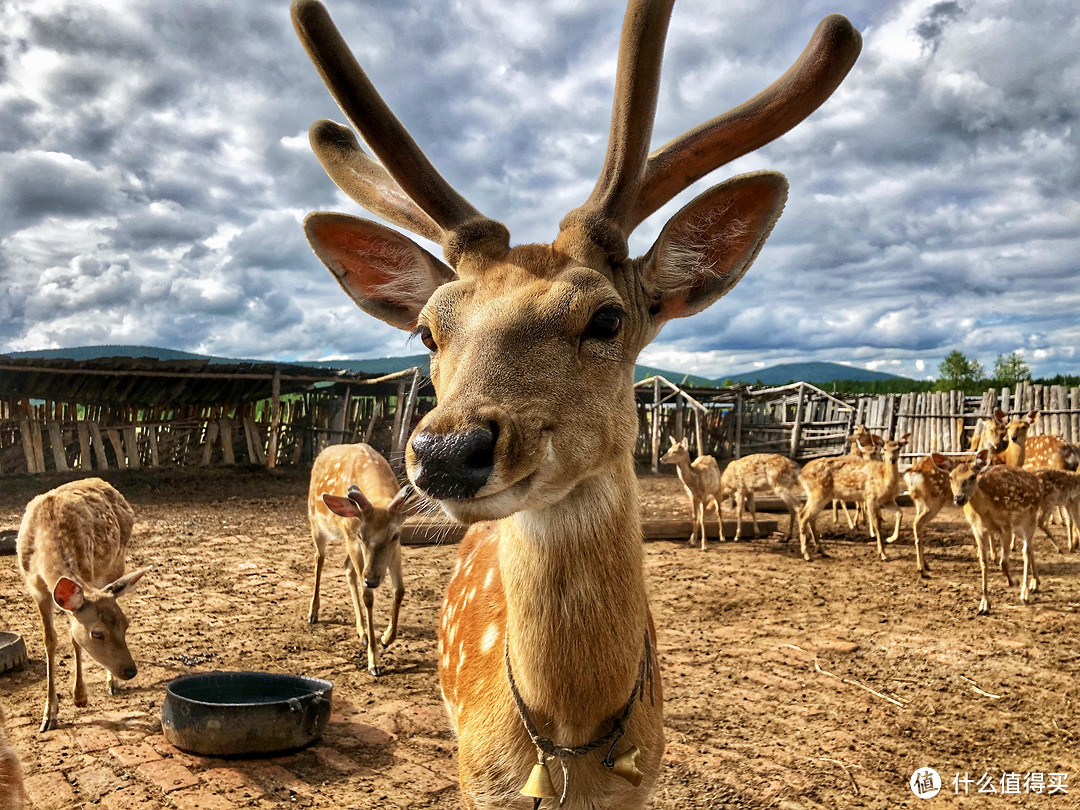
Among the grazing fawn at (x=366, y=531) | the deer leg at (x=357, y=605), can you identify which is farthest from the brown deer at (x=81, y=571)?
the deer leg at (x=357, y=605)

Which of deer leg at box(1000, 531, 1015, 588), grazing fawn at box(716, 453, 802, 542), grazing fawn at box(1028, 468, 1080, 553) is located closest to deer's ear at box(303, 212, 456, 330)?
deer leg at box(1000, 531, 1015, 588)


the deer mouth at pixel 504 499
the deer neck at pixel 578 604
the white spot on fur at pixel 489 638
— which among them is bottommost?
the white spot on fur at pixel 489 638

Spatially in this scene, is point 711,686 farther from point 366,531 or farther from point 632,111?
point 632,111

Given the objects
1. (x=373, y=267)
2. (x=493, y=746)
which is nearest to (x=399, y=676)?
(x=493, y=746)

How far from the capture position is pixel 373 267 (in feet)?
7.55

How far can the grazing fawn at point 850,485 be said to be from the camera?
31.6 feet

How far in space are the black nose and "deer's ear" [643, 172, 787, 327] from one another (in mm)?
849

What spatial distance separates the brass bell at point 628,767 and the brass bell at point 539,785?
165mm

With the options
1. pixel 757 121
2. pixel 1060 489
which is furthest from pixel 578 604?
pixel 1060 489

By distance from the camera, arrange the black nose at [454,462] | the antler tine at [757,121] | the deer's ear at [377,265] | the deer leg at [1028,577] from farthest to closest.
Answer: the deer leg at [1028,577], the deer's ear at [377,265], the antler tine at [757,121], the black nose at [454,462]

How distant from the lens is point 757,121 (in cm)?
213

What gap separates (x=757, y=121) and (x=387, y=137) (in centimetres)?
101

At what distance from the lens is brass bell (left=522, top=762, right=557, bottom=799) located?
1.93m

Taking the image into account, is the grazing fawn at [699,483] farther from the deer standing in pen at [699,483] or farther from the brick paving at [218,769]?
the brick paving at [218,769]
